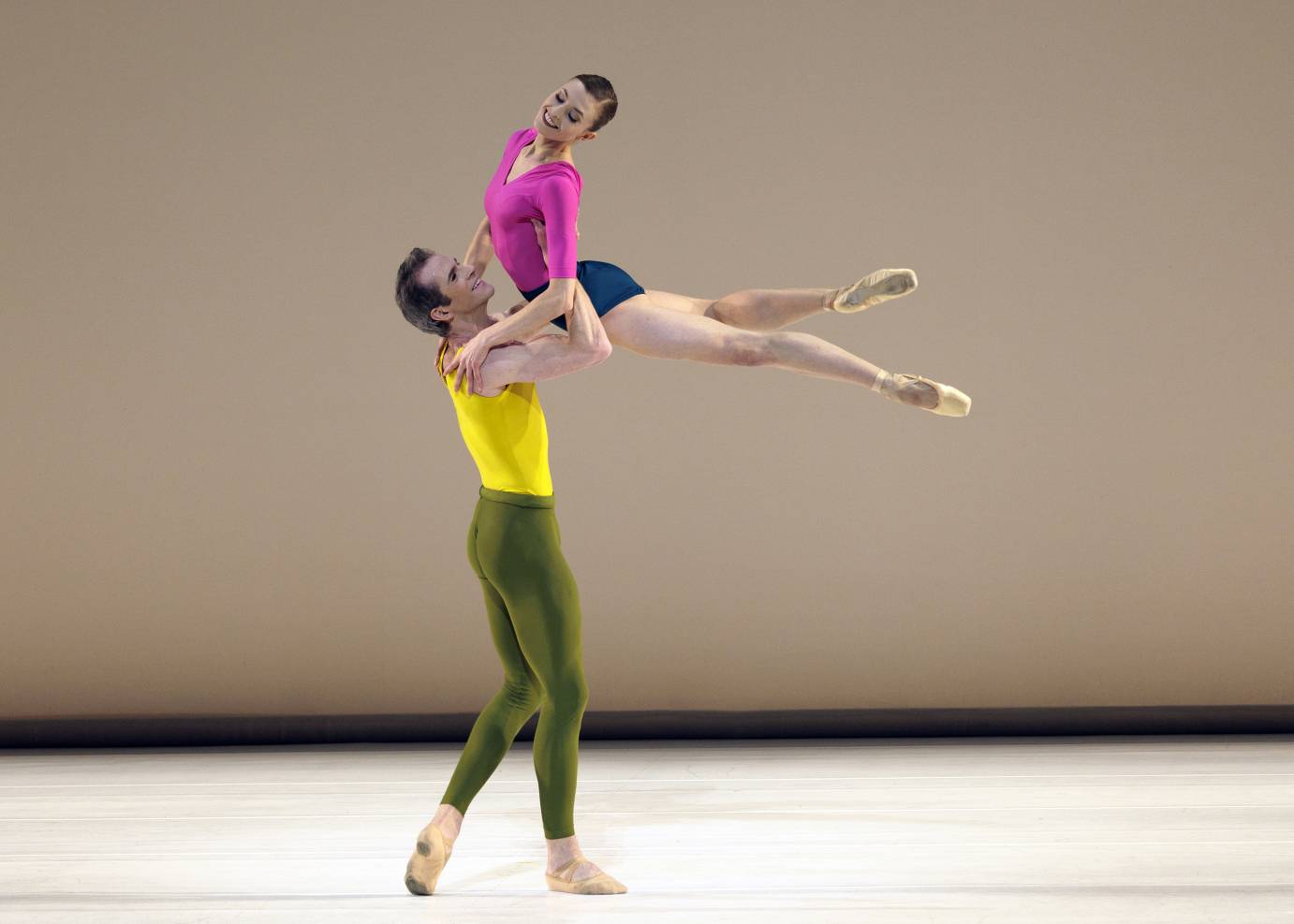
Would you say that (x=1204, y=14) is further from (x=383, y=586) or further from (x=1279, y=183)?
(x=383, y=586)

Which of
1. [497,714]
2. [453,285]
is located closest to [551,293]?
[453,285]

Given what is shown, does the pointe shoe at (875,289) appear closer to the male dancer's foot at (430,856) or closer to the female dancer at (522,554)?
the female dancer at (522,554)

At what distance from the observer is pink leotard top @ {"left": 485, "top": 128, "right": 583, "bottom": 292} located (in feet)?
9.80

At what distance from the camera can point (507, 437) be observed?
120 inches

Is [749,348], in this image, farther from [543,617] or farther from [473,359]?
[543,617]

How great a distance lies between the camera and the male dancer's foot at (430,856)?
3.09 metres

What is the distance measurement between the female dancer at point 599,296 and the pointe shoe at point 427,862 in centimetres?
106

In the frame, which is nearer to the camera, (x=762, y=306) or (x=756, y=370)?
(x=762, y=306)

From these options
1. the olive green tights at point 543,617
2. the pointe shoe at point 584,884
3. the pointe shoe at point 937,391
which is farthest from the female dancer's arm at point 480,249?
the pointe shoe at point 584,884

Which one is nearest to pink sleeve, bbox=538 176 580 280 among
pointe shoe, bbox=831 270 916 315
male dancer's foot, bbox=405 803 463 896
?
pointe shoe, bbox=831 270 916 315

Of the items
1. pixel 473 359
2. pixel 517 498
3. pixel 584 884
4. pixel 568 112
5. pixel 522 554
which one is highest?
pixel 568 112

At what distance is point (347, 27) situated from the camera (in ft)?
17.6

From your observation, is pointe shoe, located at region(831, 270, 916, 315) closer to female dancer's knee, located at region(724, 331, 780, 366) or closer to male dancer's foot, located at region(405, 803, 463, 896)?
female dancer's knee, located at region(724, 331, 780, 366)

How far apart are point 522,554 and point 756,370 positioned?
8.42 feet
